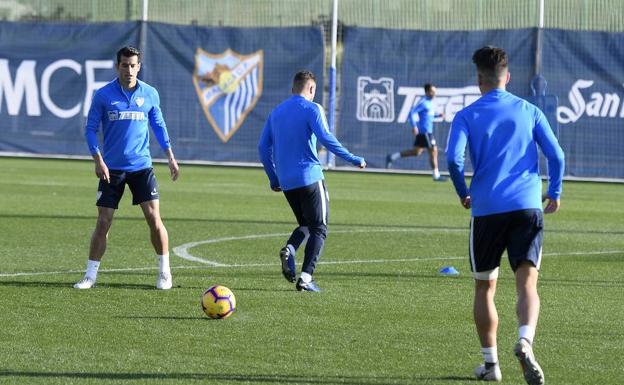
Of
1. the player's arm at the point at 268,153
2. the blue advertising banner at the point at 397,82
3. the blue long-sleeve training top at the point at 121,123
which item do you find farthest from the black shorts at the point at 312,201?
the blue advertising banner at the point at 397,82

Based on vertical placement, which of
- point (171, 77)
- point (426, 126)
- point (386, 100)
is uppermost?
point (171, 77)

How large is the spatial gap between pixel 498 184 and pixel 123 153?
4876 millimetres

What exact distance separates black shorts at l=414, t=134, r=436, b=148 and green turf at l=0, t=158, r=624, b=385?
11.1 m

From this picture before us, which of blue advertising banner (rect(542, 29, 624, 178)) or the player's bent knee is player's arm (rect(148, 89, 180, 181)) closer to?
the player's bent knee

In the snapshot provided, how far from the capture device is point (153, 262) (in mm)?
13516

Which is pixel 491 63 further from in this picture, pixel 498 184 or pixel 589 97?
pixel 589 97

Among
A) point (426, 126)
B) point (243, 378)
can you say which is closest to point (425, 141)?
point (426, 126)

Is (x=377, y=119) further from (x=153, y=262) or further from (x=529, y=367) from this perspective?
(x=529, y=367)

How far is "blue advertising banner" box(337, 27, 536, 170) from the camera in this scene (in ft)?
111

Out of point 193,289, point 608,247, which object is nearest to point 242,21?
point 608,247

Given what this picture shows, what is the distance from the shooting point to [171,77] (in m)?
35.8

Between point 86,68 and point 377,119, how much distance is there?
8348 mm

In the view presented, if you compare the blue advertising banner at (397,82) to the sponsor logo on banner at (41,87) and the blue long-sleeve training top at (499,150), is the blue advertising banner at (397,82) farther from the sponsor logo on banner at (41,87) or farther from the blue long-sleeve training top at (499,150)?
the blue long-sleeve training top at (499,150)

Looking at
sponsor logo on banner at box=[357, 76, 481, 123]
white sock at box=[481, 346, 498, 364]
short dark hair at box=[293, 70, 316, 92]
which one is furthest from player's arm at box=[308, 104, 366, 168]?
sponsor logo on banner at box=[357, 76, 481, 123]
